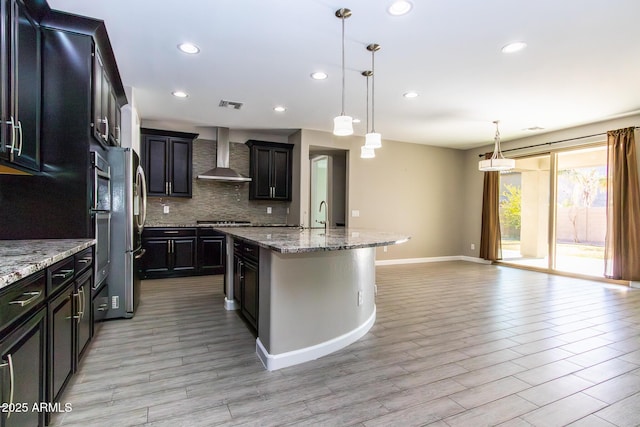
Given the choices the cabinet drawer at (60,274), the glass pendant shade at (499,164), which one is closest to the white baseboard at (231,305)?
the cabinet drawer at (60,274)

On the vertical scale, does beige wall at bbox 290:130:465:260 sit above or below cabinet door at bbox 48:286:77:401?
above

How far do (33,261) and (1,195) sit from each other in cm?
125

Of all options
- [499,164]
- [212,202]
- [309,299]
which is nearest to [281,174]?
[212,202]

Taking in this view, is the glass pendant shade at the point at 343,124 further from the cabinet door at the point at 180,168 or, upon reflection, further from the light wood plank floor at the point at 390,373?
the cabinet door at the point at 180,168

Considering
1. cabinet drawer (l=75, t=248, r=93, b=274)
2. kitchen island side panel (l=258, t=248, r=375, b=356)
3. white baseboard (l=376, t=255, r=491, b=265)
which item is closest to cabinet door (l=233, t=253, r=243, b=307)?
kitchen island side panel (l=258, t=248, r=375, b=356)

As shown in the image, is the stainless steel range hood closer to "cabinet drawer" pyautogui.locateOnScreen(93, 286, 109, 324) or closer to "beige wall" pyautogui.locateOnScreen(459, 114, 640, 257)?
"cabinet drawer" pyautogui.locateOnScreen(93, 286, 109, 324)

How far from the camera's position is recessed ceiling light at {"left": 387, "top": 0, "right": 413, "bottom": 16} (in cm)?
228

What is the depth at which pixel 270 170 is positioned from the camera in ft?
20.3

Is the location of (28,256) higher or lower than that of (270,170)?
lower

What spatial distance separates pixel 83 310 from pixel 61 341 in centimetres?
46

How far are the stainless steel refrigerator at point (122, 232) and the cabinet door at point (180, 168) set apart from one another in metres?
2.22

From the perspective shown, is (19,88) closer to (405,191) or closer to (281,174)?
(281,174)

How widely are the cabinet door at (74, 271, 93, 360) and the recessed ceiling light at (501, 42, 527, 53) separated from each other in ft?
12.6

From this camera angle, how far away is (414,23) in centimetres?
255
